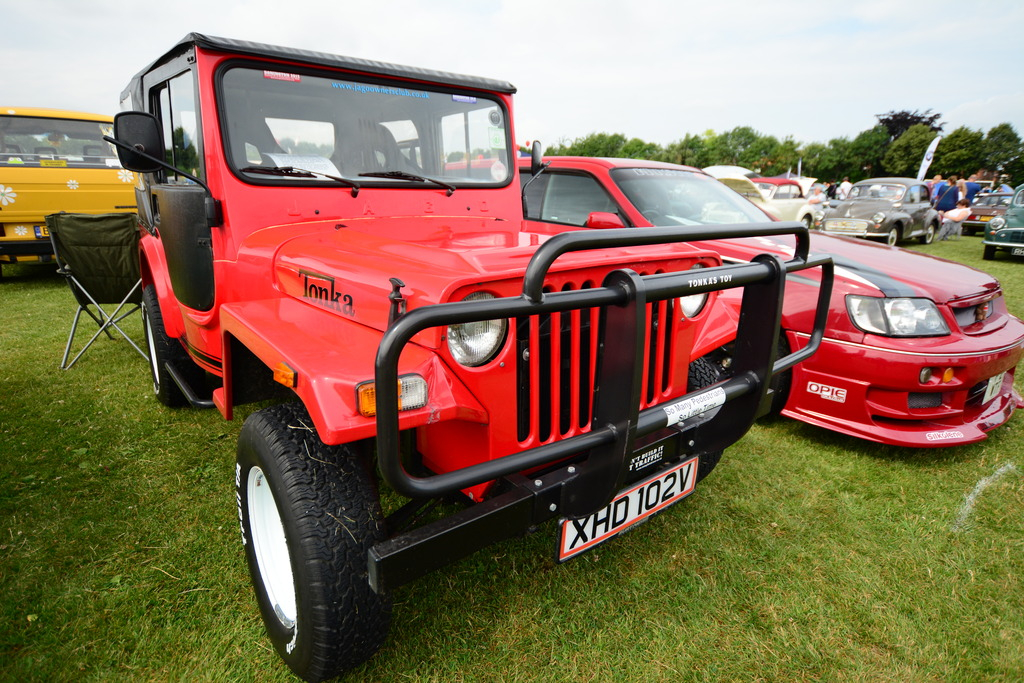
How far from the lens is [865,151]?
144ft

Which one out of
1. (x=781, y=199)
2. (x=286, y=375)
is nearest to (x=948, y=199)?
(x=781, y=199)

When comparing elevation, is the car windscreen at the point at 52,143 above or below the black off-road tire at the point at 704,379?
above

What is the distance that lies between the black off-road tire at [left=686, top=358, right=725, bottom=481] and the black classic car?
10.9 m

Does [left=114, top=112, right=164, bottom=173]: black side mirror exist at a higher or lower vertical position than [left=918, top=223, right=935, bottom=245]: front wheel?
higher

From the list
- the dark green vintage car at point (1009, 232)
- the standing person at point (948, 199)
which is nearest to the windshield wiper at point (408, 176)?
the dark green vintage car at point (1009, 232)

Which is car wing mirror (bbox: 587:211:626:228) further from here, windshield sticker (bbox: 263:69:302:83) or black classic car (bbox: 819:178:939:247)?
black classic car (bbox: 819:178:939:247)

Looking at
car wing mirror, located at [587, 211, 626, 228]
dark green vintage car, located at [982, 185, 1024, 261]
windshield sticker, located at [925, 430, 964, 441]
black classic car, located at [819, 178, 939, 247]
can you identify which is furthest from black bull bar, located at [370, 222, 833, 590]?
black classic car, located at [819, 178, 939, 247]

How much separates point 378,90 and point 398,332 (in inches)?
73.3

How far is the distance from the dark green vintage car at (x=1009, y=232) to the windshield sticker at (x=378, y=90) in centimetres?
1167

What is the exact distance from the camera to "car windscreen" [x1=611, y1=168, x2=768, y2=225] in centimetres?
416

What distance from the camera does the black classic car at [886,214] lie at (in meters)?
12.0

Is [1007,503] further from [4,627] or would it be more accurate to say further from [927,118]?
[927,118]

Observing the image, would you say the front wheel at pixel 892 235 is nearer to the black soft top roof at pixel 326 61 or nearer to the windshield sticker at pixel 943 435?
the windshield sticker at pixel 943 435

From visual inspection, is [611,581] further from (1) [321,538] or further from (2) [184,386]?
(2) [184,386]
